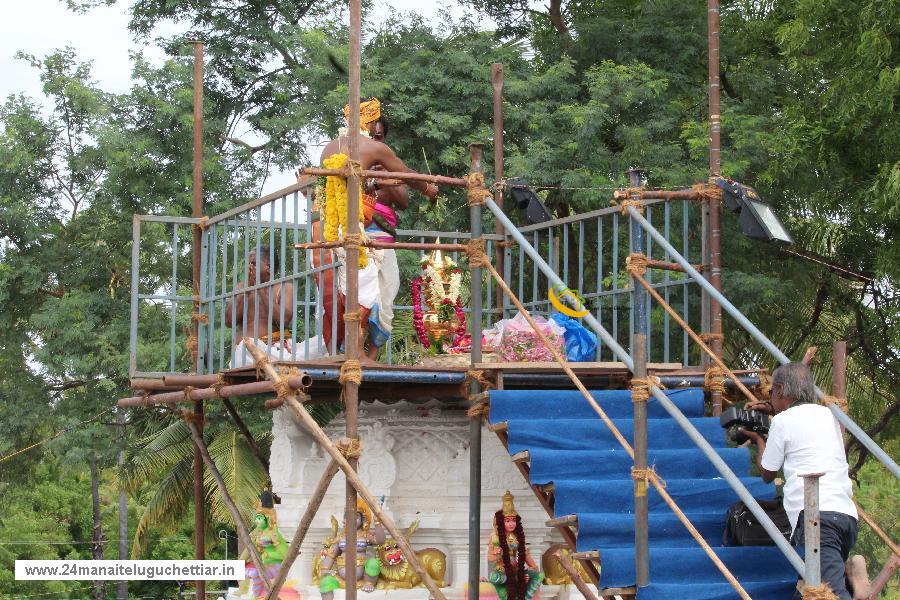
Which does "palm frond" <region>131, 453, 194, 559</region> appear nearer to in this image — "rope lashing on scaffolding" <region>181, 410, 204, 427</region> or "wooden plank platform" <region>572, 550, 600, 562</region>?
"rope lashing on scaffolding" <region>181, 410, 204, 427</region>

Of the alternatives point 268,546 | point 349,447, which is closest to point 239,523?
point 268,546

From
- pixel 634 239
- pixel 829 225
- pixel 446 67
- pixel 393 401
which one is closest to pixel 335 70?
pixel 446 67

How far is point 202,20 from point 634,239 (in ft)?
38.3

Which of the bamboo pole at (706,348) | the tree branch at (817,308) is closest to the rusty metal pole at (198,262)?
the bamboo pole at (706,348)

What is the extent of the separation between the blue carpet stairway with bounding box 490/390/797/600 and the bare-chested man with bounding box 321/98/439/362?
1289mm

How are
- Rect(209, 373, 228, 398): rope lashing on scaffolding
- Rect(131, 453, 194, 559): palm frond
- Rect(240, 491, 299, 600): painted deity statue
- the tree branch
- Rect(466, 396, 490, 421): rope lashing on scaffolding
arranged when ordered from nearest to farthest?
Rect(466, 396, 490, 421): rope lashing on scaffolding → Rect(209, 373, 228, 398): rope lashing on scaffolding → Rect(240, 491, 299, 600): painted deity statue → the tree branch → Rect(131, 453, 194, 559): palm frond

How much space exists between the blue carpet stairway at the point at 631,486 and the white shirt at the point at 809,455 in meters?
0.63

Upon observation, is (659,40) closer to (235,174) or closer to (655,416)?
(235,174)

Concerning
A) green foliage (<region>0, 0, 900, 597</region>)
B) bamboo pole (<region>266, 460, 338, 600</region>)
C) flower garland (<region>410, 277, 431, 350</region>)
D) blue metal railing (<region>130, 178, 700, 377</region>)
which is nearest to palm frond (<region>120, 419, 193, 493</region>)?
green foliage (<region>0, 0, 900, 597</region>)

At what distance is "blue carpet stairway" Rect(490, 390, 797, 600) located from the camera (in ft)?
25.0

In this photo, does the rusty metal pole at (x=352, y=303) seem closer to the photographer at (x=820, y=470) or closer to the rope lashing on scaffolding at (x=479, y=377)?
the rope lashing on scaffolding at (x=479, y=377)

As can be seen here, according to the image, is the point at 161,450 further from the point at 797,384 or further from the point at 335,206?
the point at 797,384

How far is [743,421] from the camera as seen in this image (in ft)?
27.8

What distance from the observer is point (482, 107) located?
54.5 feet
